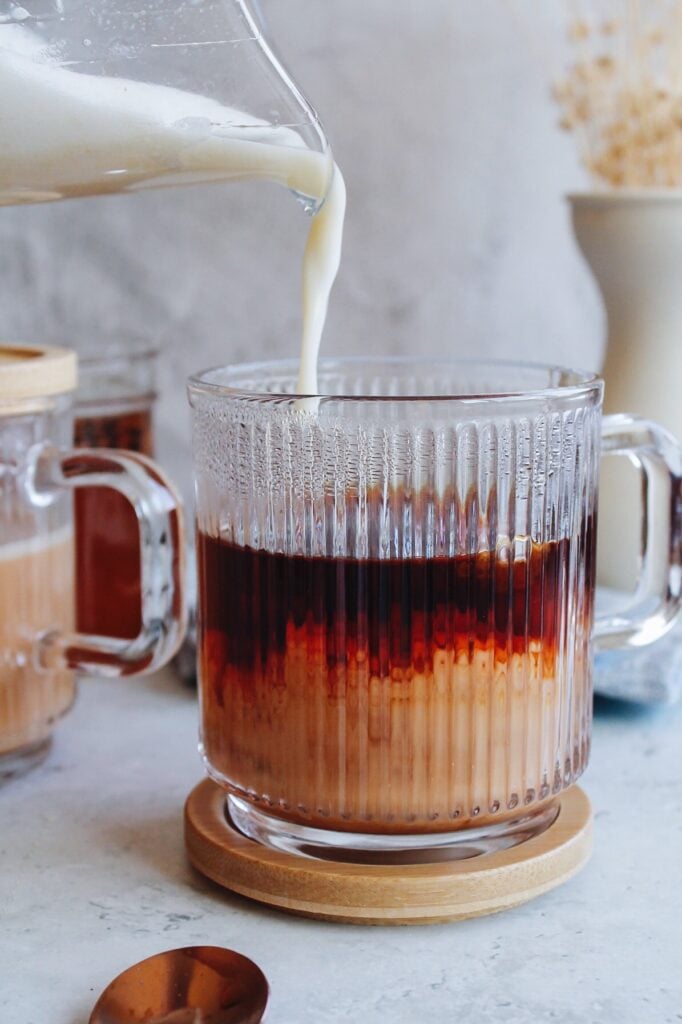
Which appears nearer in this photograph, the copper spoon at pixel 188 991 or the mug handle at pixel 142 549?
the copper spoon at pixel 188 991

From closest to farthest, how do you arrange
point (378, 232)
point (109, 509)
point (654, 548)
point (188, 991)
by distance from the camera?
point (188, 991)
point (654, 548)
point (109, 509)
point (378, 232)

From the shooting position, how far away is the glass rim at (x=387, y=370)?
1.84 feet

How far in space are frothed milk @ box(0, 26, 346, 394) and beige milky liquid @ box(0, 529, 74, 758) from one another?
0.21m

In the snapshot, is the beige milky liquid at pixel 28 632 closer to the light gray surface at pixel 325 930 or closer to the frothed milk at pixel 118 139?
the light gray surface at pixel 325 930

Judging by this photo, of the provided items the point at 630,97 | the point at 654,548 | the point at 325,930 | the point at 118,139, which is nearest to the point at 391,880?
the point at 325,930

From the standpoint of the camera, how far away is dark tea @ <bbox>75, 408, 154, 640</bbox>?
35.6 inches

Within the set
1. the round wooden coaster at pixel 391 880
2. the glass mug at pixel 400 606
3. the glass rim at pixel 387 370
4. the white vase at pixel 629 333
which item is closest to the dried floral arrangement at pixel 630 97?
the white vase at pixel 629 333

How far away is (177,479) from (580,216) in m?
0.43

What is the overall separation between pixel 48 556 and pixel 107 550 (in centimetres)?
15

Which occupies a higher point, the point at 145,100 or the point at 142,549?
the point at 145,100

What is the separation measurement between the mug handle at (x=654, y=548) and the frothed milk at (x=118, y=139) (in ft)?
0.59

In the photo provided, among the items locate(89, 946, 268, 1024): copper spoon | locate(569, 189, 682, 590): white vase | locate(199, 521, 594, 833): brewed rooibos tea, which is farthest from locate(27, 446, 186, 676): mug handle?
locate(569, 189, 682, 590): white vase

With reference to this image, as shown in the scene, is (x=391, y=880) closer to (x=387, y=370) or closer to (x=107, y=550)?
(x=387, y=370)

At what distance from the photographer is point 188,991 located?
1.70 ft
